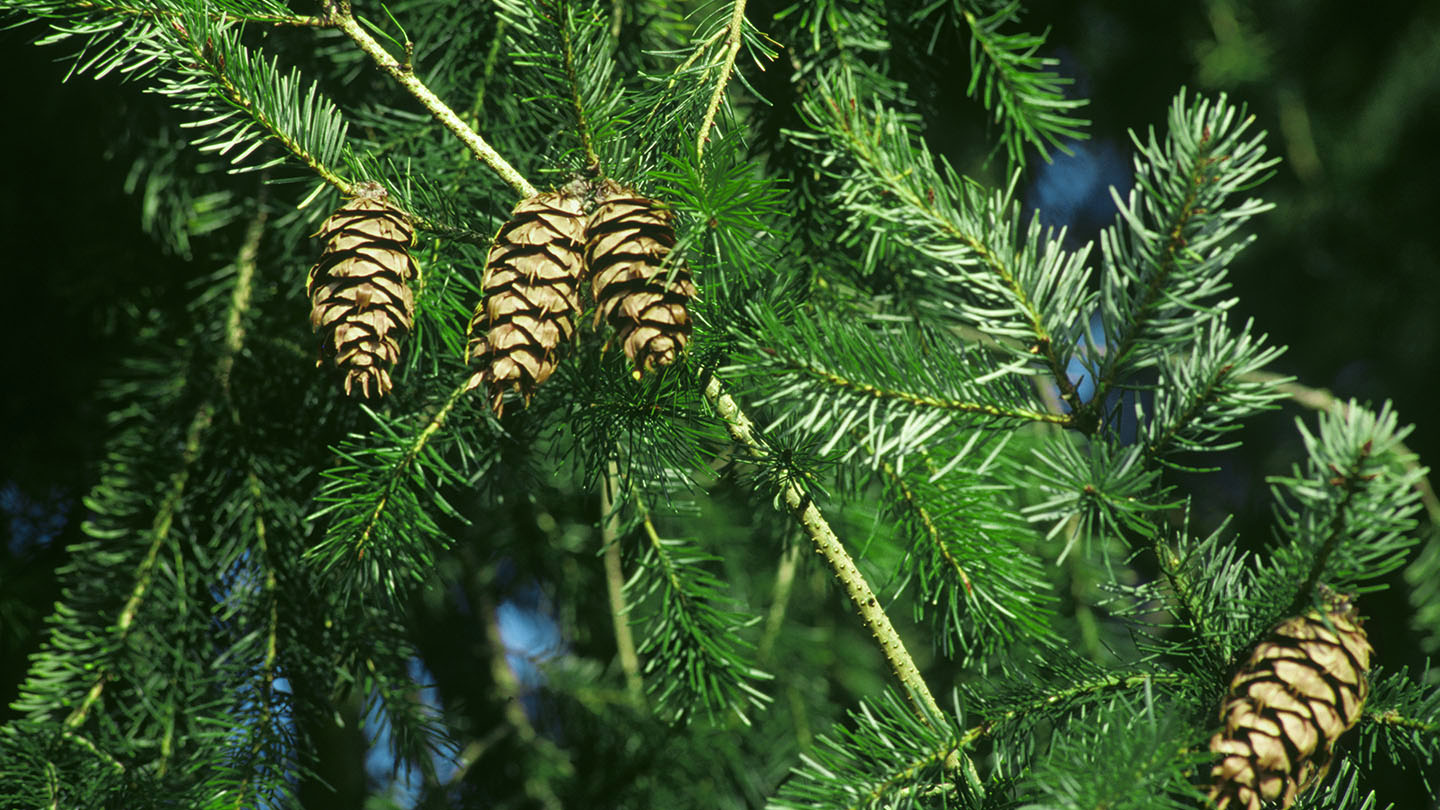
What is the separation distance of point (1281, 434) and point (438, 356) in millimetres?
2086

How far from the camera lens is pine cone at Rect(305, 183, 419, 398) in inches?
20.5

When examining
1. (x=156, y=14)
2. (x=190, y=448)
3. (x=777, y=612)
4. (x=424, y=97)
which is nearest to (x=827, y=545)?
(x=424, y=97)

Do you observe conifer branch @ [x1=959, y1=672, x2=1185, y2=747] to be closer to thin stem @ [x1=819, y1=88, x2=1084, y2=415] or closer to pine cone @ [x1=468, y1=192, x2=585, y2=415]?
thin stem @ [x1=819, y1=88, x2=1084, y2=415]

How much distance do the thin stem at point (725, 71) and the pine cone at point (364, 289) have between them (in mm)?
182

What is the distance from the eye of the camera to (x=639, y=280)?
18.3 inches

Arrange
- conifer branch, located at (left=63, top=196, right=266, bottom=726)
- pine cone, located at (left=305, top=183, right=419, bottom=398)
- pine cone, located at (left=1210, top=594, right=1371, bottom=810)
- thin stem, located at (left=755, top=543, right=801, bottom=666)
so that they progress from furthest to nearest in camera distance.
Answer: thin stem, located at (left=755, top=543, right=801, bottom=666), conifer branch, located at (left=63, top=196, right=266, bottom=726), pine cone, located at (left=305, top=183, right=419, bottom=398), pine cone, located at (left=1210, top=594, right=1371, bottom=810)

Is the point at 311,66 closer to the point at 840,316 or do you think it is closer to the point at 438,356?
the point at 438,356

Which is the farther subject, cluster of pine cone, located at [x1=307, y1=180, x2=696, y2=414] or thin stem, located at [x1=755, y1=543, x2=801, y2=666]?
thin stem, located at [x1=755, y1=543, x2=801, y2=666]

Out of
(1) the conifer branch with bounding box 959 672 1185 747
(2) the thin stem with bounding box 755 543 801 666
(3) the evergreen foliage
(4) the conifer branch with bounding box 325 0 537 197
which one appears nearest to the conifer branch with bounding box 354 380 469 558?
(3) the evergreen foliage

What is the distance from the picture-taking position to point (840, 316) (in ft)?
2.22

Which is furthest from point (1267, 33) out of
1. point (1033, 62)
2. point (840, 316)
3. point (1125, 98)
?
point (840, 316)

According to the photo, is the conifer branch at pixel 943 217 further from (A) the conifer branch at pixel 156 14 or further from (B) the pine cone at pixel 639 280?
(A) the conifer branch at pixel 156 14

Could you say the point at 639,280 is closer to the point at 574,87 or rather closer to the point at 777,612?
the point at 574,87

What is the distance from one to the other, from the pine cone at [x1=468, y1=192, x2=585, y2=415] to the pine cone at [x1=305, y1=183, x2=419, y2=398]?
0.06 m
